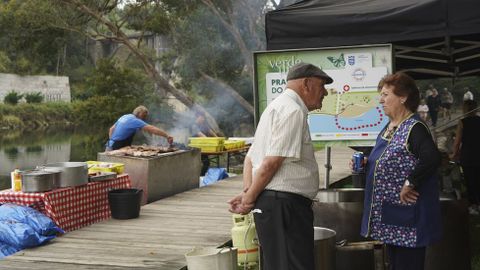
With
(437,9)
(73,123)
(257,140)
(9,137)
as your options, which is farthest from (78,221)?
(73,123)

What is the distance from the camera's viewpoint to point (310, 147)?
3.39m

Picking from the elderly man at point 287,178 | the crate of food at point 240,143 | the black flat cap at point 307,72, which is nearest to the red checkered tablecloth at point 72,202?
the elderly man at point 287,178

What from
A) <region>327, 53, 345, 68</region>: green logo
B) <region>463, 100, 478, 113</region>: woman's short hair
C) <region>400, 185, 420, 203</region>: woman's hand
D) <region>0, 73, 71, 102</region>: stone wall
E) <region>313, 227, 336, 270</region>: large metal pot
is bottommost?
<region>313, 227, 336, 270</region>: large metal pot

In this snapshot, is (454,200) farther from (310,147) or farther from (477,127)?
(477,127)

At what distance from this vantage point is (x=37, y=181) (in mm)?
6137

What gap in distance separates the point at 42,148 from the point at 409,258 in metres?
30.5

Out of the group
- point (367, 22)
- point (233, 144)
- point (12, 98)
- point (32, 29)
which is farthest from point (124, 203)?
point (12, 98)

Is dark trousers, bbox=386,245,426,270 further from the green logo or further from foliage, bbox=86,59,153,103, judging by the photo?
foliage, bbox=86,59,153,103

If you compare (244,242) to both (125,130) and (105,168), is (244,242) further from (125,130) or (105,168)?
(125,130)

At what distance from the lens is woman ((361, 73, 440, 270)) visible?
341 centimetres

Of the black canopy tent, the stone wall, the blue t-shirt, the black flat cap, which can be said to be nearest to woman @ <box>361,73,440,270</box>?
the black flat cap

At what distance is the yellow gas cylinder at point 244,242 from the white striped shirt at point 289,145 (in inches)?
56.9

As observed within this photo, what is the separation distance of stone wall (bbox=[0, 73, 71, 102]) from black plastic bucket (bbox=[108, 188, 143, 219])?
43492mm

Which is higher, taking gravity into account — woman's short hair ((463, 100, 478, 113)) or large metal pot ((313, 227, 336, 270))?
woman's short hair ((463, 100, 478, 113))
